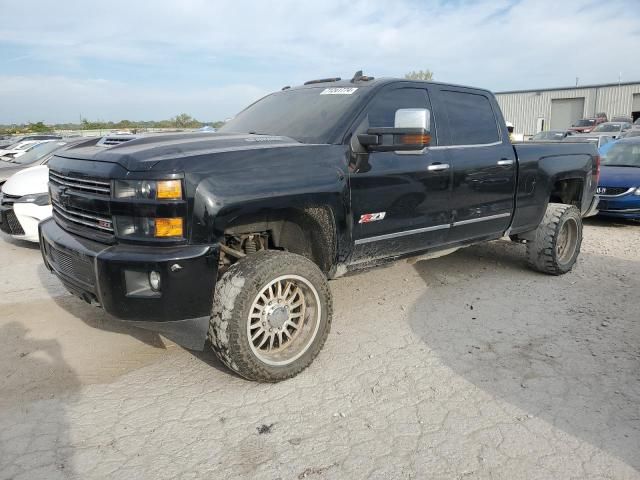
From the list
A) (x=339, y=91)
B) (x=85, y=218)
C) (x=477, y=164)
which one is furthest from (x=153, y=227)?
(x=477, y=164)

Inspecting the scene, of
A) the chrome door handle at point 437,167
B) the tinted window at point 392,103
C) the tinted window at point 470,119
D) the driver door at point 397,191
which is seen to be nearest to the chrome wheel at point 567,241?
the tinted window at point 470,119

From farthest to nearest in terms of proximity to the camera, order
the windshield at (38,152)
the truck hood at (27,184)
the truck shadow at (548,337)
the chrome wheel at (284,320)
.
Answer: the windshield at (38,152), the truck hood at (27,184), the chrome wheel at (284,320), the truck shadow at (548,337)

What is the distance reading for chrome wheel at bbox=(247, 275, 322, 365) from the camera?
3.28 m

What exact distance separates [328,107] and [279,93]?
989mm

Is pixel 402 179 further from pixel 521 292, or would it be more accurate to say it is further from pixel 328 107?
pixel 521 292

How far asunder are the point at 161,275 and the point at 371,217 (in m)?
1.60

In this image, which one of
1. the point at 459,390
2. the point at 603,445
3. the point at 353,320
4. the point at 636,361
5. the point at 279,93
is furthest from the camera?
the point at 279,93

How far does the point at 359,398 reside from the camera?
3.18 meters

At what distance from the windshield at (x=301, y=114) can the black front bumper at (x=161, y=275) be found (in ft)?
4.41

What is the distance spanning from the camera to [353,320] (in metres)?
4.46

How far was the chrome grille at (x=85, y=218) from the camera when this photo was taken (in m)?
3.10

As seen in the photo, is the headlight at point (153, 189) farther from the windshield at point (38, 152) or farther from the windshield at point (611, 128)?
→ the windshield at point (611, 128)

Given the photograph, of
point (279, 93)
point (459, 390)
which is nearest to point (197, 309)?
point (459, 390)

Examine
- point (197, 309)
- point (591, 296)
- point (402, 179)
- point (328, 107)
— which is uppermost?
point (328, 107)
